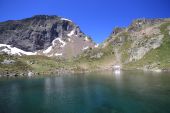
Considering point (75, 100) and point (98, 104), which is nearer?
point (98, 104)

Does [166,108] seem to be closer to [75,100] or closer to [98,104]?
[98,104]

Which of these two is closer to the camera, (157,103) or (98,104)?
(157,103)

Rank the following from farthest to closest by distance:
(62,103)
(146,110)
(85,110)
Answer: (62,103), (85,110), (146,110)

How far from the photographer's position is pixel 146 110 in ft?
255

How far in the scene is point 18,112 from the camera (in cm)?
8431

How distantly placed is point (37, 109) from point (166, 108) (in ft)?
164

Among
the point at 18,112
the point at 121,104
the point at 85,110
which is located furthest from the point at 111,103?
the point at 18,112

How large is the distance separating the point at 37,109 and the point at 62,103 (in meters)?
14.1

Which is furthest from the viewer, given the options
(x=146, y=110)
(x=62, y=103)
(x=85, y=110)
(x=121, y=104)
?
(x=62, y=103)

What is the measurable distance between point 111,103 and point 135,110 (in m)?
15.6

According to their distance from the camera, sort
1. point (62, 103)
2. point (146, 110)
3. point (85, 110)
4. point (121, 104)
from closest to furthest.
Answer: point (146, 110) < point (85, 110) < point (121, 104) < point (62, 103)

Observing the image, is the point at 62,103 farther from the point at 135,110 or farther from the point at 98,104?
the point at 135,110

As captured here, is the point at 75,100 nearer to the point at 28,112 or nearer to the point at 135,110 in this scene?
the point at 28,112

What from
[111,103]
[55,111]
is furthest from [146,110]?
[55,111]
